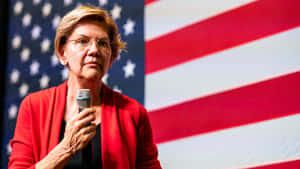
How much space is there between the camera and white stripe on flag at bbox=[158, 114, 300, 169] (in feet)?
6.10

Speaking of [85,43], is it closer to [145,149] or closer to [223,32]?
[145,149]

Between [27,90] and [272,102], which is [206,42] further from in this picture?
[27,90]

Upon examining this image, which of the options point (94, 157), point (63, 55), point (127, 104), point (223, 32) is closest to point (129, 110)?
point (127, 104)

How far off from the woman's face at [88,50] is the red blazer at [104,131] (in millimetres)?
165

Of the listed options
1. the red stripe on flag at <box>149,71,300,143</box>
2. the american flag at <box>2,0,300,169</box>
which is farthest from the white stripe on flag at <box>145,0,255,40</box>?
the red stripe on flag at <box>149,71,300,143</box>

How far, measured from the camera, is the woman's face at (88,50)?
1.63m

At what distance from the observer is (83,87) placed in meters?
1.69

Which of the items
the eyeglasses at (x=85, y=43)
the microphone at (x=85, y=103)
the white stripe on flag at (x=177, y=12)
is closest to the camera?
the microphone at (x=85, y=103)

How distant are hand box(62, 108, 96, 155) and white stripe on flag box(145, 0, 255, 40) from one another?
1.09 m

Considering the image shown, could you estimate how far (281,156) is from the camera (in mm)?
1860

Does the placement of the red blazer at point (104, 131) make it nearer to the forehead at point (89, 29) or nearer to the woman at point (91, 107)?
the woman at point (91, 107)

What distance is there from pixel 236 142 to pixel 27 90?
1576 mm

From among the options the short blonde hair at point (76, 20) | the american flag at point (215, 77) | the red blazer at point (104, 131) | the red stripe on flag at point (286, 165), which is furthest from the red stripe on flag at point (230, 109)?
the short blonde hair at point (76, 20)

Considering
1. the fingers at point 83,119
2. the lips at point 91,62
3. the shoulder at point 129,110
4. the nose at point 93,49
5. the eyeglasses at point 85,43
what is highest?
the eyeglasses at point 85,43
